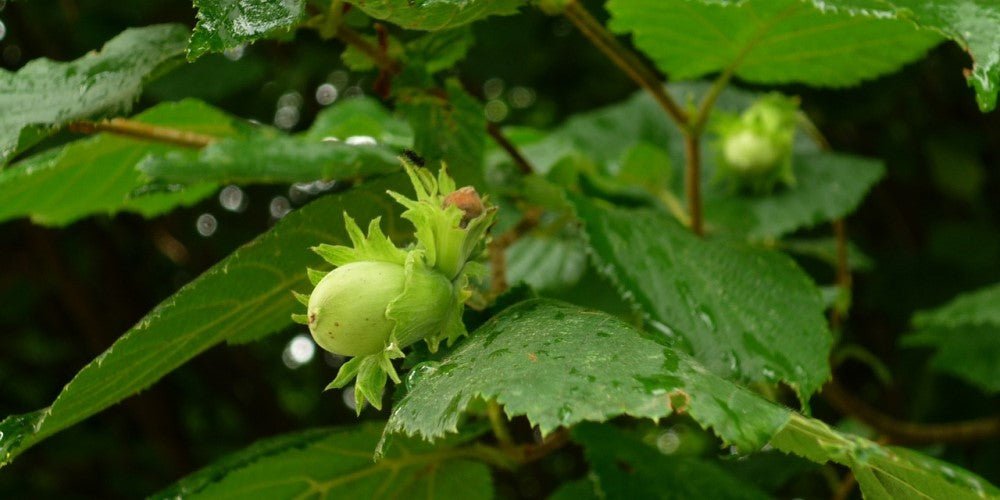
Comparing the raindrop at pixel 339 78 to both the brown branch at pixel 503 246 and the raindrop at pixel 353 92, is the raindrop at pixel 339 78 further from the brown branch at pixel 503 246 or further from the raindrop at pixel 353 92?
the brown branch at pixel 503 246

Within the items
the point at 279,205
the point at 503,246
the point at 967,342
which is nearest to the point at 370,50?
the point at 503,246

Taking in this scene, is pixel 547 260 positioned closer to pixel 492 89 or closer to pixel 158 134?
pixel 158 134

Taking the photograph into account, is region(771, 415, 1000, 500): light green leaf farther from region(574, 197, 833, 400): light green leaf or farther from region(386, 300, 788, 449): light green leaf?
region(574, 197, 833, 400): light green leaf

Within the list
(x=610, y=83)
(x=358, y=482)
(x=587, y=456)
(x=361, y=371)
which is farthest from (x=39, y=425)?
(x=610, y=83)

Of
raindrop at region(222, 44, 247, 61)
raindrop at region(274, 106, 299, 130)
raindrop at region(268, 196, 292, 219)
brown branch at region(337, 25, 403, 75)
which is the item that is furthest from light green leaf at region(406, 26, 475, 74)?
raindrop at region(274, 106, 299, 130)

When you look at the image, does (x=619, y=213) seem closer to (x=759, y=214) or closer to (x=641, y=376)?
(x=641, y=376)

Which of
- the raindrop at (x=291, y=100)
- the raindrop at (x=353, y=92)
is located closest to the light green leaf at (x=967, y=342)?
the raindrop at (x=353, y=92)
